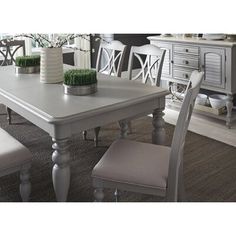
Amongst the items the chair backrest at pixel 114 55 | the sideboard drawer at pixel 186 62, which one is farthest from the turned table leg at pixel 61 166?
the sideboard drawer at pixel 186 62

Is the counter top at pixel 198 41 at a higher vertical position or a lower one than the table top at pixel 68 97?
higher

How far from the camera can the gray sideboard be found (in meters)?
3.54

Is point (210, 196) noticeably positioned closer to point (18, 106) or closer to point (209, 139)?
point (209, 139)

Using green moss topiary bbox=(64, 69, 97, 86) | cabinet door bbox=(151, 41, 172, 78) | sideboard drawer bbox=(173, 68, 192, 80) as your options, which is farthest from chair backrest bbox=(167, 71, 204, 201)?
cabinet door bbox=(151, 41, 172, 78)

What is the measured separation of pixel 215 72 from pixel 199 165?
4.01 feet

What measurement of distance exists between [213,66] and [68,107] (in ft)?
7.14

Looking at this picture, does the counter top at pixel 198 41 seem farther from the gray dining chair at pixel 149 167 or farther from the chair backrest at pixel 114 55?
the gray dining chair at pixel 149 167

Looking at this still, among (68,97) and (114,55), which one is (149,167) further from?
(114,55)

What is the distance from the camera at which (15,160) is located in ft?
6.98

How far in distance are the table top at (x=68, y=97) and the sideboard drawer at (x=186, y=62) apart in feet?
4.82

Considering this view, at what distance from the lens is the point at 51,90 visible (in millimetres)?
2373

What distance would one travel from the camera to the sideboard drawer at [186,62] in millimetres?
3871

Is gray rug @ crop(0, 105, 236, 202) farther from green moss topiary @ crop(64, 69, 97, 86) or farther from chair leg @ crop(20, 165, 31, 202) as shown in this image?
green moss topiary @ crop(64, 69, 97, 86)

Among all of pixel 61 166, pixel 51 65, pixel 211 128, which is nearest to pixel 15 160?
pixel 61 166
